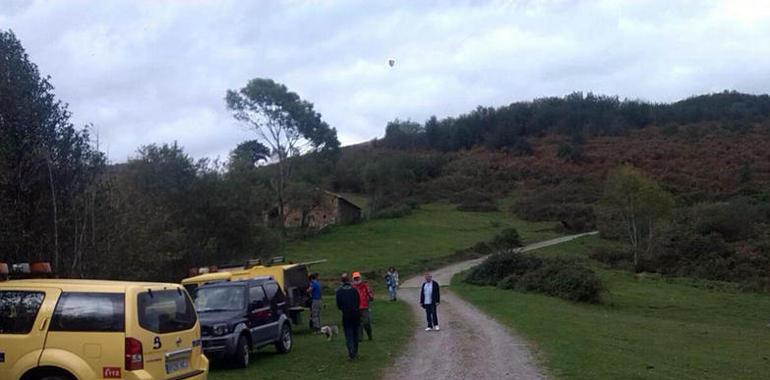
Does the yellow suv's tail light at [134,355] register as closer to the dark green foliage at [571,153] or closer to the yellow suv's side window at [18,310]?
the yellow suv's side window at [18,310]

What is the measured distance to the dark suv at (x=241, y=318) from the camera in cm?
1598

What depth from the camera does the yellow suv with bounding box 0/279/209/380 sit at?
9.78m

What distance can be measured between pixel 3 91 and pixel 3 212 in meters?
2.23

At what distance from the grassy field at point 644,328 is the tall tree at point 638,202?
23.3ft

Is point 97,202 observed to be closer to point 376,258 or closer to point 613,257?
point 376,258

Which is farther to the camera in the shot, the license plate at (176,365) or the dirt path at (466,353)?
the dirt path at (466,353)

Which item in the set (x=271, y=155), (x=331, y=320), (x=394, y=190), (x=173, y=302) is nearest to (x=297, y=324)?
(x=331, y=320)

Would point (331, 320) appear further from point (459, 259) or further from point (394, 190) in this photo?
point (394, 190)

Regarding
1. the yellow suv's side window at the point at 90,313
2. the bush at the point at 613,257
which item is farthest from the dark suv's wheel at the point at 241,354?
the bush at the point at 613,257

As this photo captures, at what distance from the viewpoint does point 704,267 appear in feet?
157

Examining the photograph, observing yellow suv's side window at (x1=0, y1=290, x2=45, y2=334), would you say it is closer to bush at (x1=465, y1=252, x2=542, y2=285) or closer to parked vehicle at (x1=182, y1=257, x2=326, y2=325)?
parked vehicle at (x1=182, y1=257, x2=326, y2=325)

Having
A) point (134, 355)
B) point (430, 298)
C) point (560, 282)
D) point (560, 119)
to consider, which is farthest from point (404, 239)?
point (560, 119)

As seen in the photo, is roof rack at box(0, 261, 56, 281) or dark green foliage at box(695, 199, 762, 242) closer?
roof rack at box(0, 261, 56, 281)

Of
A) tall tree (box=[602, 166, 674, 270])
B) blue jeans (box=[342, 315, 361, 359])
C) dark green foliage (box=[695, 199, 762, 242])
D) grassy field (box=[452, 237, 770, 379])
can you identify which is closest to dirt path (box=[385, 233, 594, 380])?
grassy field (box=[452, 237, 770, 379])
